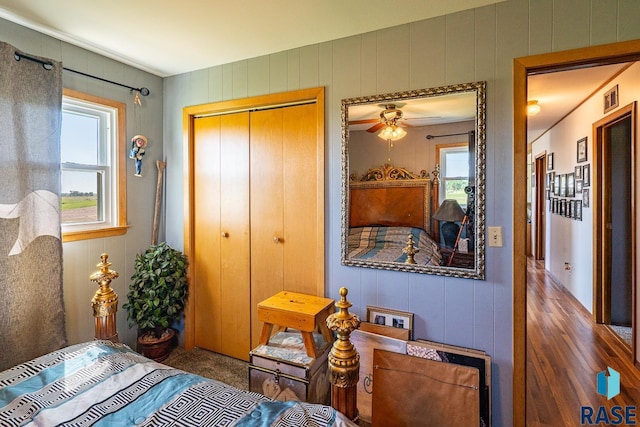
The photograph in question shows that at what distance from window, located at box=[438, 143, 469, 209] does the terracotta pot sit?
2.44 metres

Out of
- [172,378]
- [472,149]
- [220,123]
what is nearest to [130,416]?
[172,378]

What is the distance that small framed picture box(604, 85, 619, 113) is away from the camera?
3016 mm

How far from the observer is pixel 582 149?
3891 millimetres

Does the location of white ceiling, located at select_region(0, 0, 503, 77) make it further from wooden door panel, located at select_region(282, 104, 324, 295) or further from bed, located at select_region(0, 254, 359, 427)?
bed, located at select_region(0, 254, 359, 427)

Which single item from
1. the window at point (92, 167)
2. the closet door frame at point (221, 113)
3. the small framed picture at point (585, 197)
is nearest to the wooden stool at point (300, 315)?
the closet door frame at point (221, 113)

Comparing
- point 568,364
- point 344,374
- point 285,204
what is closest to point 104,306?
point 285,204

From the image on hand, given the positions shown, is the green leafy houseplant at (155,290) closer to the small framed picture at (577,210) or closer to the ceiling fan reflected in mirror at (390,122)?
the ceiling fan reflected in mirror at (390,122)

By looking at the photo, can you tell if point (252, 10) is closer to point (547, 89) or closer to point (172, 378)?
point (172, 378)

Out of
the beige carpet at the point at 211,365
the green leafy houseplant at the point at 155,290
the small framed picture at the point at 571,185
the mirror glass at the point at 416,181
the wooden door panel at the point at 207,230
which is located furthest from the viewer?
the small framed picture at the point at 571,185

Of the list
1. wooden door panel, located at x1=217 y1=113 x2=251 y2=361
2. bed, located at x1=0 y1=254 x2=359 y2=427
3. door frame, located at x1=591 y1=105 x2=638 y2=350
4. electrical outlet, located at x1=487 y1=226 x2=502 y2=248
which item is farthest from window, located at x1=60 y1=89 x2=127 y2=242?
door frame, located at x1=591 y1=105 x2=638 y2=350

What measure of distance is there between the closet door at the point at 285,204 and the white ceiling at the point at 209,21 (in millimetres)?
506

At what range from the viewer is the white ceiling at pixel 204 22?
1.85 metres

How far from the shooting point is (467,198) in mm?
1917

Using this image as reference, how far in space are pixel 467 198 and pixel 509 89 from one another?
639mm
